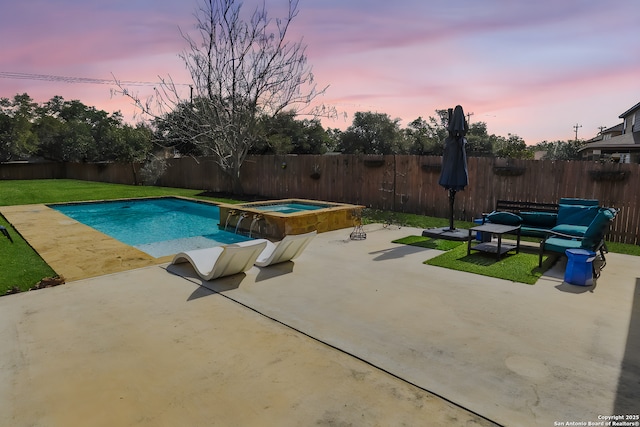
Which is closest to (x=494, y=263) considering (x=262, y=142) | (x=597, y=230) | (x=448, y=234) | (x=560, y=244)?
(x=560, y=244)

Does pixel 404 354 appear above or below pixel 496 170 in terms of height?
below

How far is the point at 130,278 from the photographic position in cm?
536

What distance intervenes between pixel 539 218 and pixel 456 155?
2.00 metres

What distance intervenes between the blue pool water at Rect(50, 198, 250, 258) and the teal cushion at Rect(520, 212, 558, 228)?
20.2 ft

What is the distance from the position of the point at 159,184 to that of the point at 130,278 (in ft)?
68.8

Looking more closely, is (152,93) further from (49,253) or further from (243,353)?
(243,353)

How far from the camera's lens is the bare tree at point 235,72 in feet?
55.0

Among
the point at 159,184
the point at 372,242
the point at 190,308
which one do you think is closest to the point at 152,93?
the point at 159,184

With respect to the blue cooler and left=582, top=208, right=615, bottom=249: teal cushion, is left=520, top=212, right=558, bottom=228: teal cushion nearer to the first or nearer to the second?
left=582, top=208, right=615, bottom=249: teal cushion

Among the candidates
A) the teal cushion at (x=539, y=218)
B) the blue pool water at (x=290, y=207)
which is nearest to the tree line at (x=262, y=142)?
the blue pool water at (x=290, y=207)

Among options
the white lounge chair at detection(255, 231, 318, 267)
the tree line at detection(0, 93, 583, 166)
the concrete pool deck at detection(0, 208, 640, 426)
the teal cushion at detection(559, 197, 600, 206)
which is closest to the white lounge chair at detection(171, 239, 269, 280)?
the concrete pool deck at detection(0, 208, 640, 426)

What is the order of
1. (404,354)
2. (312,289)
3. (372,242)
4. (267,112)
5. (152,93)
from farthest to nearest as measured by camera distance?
1. (267,112)
2. (152,93)
3. (372,242)
4. (312,289)
5. (404,354)

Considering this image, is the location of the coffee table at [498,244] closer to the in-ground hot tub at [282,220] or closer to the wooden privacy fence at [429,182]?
the wooden privacy fence at [429,182]

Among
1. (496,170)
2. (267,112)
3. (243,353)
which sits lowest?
(243,353)
